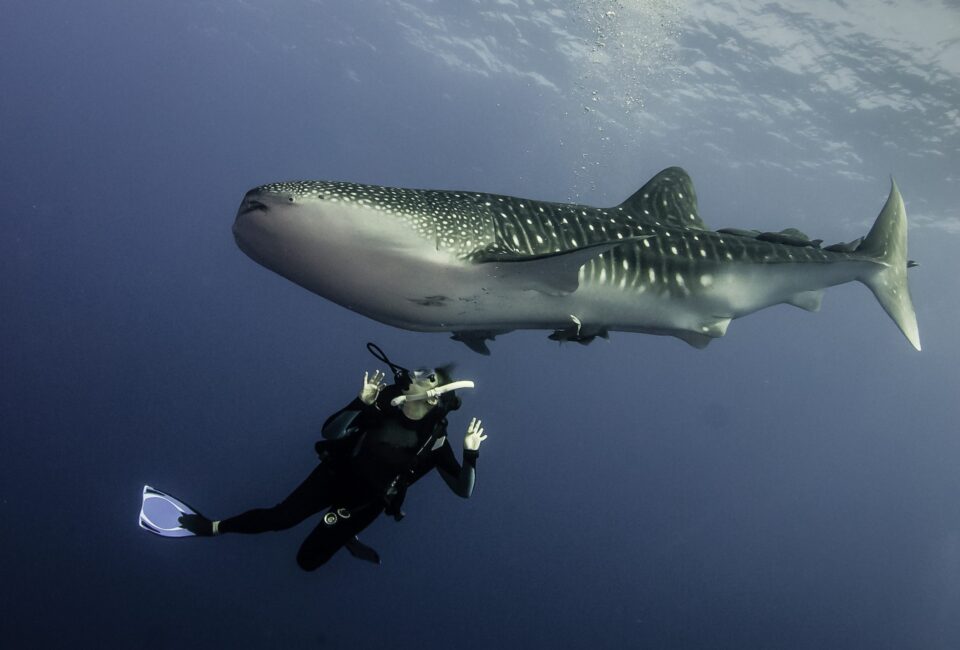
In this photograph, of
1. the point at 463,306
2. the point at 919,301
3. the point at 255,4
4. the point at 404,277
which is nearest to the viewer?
the point at 404,277

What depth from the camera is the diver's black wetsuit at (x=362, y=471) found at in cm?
528

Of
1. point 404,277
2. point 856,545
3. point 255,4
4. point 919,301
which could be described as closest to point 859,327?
point 919,301

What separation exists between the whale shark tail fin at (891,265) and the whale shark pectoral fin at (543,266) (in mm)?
3836

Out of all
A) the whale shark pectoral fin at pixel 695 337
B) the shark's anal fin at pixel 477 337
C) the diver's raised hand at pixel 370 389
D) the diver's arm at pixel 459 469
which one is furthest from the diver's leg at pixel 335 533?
the whale shark pectoral fin at pixel 695 337

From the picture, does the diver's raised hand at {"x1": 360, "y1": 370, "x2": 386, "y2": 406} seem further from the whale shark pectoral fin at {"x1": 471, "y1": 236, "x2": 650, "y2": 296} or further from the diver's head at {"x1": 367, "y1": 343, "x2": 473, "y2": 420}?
the whale shark pectoral fin at {"x1": 471, "y1": 236, "x2": 650, "y2": 296}

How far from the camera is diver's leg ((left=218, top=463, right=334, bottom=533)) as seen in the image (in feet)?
19.6

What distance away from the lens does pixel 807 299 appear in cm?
662

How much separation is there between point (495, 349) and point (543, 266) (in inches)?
2249

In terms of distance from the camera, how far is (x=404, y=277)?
431 cm

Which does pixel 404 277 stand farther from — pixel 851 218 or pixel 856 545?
pixel 856 545

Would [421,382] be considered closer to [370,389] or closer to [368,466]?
[370,389]

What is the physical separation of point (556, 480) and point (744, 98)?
2531 centimetres

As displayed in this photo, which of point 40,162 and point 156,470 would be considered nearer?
point 156,470

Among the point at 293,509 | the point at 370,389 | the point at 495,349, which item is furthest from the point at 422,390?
the point at 495,349
